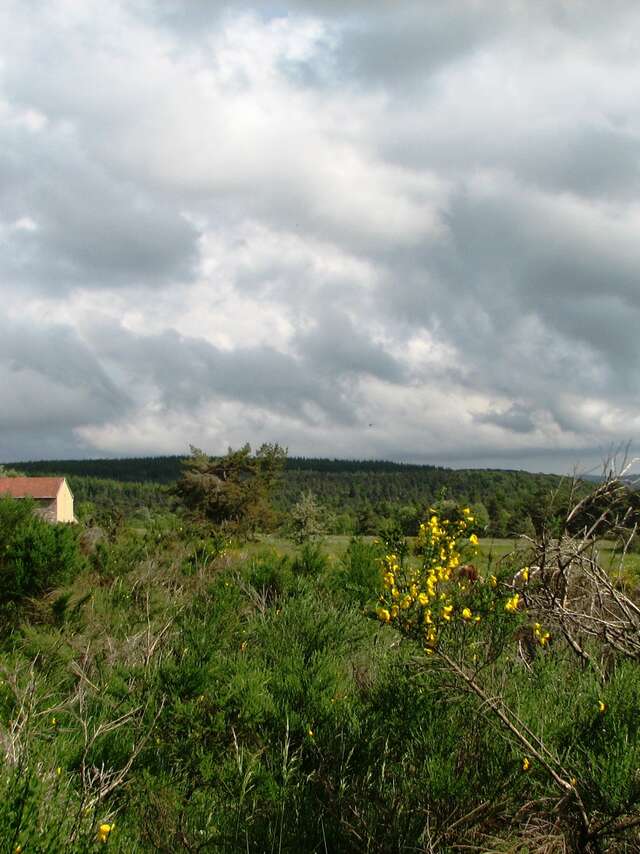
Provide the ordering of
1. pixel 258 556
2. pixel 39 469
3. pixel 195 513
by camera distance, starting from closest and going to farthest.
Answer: pixel 258 556
pixel 195 513
pixel 39 469

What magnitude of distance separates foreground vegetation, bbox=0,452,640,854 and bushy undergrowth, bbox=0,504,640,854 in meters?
0.01

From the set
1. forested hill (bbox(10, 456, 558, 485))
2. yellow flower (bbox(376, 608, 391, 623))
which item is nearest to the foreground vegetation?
yellow flower (bbox(376, 608, 391, 623))

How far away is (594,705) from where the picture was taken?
391 cm

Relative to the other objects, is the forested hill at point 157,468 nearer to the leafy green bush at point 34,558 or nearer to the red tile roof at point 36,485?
the red tile roof at point 36,485

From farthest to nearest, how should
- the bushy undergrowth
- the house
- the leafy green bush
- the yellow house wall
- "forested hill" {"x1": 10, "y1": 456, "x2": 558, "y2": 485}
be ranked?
"forested hill" {"x1": 10, "y1": 456, "x2": 558, "y2": 485}
the yellow house wall
the house
the leafy green bush
the bushy undergrowth

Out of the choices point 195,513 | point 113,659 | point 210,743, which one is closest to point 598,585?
point 210,743

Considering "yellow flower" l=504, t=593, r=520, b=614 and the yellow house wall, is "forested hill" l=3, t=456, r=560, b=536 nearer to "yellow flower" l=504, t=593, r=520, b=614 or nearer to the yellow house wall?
the yellow house wall

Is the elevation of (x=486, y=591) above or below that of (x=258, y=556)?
above

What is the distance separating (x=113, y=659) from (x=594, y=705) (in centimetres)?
415

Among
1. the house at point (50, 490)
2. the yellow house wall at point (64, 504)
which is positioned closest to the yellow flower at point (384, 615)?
the house at point (50, 490)

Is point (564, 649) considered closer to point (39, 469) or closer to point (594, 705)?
point (594, 705)

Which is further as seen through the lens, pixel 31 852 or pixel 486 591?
pixel 486 591

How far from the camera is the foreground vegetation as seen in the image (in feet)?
10.2

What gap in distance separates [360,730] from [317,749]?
27 cm
